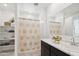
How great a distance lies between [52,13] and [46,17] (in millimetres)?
205

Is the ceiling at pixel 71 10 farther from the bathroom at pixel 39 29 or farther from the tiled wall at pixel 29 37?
the tiled wall at pixel 29 37

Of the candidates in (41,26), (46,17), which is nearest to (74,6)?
(46,17)

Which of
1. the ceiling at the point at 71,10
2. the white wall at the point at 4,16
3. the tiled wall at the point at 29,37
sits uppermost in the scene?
the ceiling at the point at 71,10

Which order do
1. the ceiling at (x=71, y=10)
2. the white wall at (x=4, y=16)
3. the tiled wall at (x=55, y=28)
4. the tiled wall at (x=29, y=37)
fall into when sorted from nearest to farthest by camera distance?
the ceiling at (x=71, y=10) < the white wall at (x=4, y=16) < the tiled wall at (x=55, y=28) < the tiled wall at (x=29, y=37)

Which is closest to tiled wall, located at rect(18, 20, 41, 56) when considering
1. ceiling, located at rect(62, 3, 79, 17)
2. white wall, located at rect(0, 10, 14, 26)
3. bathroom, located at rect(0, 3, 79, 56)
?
bathroom, located at rect(0, 3, 79, 56)

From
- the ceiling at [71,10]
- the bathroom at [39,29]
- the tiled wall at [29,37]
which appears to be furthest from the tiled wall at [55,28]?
the tiled wall at [29,37]

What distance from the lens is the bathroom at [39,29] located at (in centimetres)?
219

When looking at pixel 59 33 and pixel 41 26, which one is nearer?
pixel 59 33

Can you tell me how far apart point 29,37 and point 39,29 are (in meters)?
0.36

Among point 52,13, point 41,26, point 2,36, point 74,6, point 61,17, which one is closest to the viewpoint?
point 74,6

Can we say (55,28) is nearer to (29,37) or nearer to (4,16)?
(29,37)

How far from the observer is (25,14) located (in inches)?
125

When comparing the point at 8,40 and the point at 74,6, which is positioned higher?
the point at 74,6

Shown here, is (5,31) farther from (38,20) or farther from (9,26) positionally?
(38,20)
